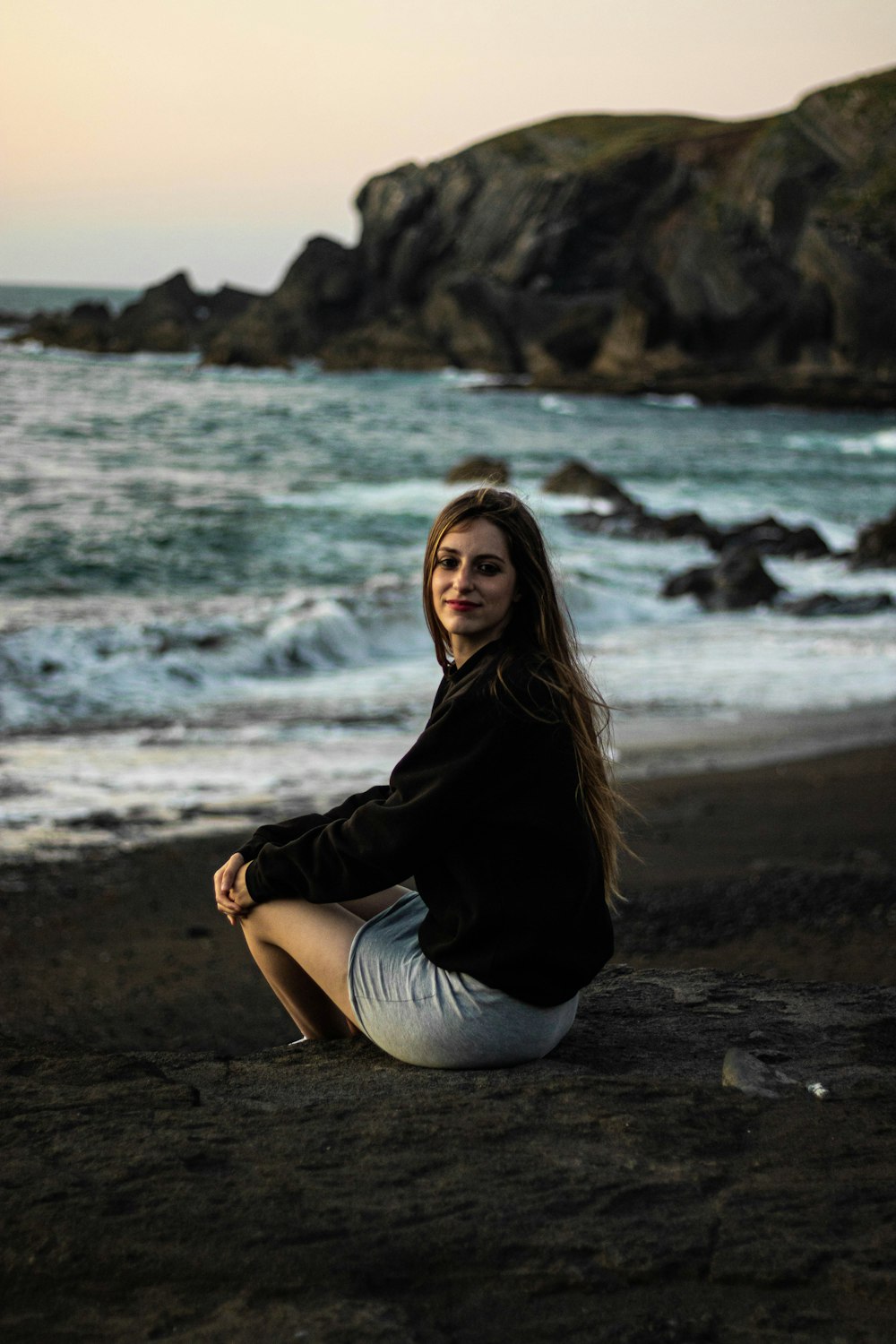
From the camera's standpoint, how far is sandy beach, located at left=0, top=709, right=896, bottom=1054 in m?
4.47

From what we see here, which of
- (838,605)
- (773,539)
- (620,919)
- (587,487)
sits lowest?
(620,919)

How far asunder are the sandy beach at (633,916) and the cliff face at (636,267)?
4397 centimetres

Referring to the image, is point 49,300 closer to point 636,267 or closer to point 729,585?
point 636,267

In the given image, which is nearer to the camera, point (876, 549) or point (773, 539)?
point (876, 549)

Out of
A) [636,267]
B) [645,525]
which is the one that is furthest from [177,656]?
[636,267]

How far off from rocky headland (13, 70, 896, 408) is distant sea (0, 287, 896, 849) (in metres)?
20.3

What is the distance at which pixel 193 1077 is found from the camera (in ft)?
8.95

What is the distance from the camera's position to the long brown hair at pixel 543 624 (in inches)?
102

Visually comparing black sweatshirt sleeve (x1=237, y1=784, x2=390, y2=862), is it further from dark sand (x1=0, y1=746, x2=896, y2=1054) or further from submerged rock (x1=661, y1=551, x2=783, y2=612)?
submerged rock (x1=661, y1=551, x2=783, y2=612)

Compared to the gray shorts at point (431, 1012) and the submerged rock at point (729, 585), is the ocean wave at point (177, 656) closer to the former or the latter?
the submerged rock at point (729, 585)

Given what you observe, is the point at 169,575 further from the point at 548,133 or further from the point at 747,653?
the point at 548,133

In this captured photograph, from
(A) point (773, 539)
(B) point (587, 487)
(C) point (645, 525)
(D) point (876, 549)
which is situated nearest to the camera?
(D) point (876, 549)

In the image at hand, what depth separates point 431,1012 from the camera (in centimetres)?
261

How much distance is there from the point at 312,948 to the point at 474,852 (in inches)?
18.7
